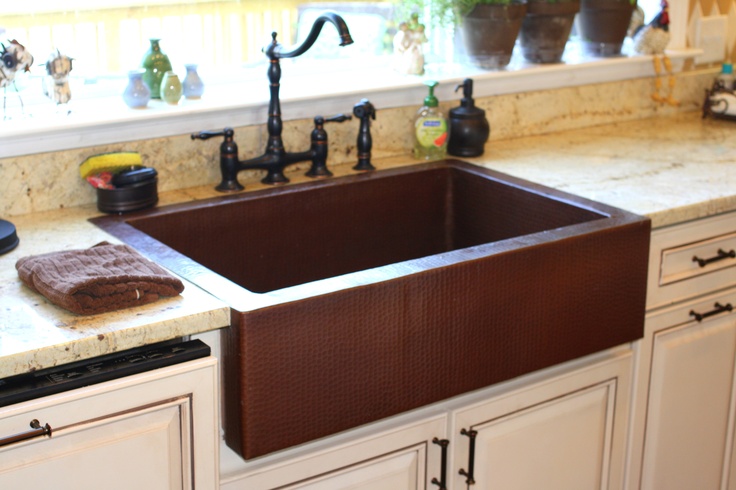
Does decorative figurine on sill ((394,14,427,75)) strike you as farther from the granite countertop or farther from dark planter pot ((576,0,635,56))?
dark planter pot ((576,0,635,56))

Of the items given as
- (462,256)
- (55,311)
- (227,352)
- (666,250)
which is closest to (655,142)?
(666,250)

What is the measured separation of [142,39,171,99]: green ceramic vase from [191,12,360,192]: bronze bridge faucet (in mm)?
148

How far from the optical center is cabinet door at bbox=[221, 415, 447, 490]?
1.52 meters

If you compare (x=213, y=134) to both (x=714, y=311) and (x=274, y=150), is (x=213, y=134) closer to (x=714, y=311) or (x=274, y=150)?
(x=274, y=150)

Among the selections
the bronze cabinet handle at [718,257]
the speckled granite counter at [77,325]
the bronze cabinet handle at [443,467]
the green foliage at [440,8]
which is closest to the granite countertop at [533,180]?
the speckled granite counter at [77,325]

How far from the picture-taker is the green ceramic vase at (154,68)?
6.64 feet

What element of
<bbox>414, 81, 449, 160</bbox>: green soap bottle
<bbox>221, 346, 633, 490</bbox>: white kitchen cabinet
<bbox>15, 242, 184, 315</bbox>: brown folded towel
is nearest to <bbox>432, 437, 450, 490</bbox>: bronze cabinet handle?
<bbox>221, 346, 633, 490</bbox>: white kitchen cabinet

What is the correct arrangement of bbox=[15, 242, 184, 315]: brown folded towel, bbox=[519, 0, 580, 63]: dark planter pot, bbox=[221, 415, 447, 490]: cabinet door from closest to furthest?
bbox=[15, 242, 184, 315]: brown folded towel, bbox=[221, 415, 447, 490]: cabinet door, bbox=[519, 0, 580, 63]: dark planter pot

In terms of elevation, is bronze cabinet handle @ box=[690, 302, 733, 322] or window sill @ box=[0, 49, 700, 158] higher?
window sill @ box=[0, 49, 700, 158]

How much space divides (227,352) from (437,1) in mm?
1350

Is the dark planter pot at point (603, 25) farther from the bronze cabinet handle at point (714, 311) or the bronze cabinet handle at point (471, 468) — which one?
the bronze cabinet handle at point (471, 468)

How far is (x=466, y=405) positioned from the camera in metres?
1.70

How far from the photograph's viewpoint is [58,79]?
1.87 meters

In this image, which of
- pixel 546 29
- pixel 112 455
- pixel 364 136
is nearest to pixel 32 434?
pixel 112 455
